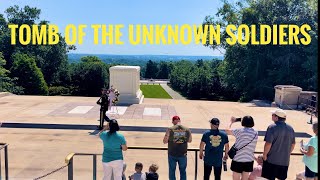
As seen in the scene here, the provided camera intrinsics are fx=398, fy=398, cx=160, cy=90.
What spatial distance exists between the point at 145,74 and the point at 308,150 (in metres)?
123

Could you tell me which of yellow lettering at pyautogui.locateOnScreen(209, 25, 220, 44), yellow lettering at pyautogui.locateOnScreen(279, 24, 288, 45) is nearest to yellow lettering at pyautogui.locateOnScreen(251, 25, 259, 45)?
yellow lettering at pyautogui.locateOnScreen(279, 24, 288, 45)

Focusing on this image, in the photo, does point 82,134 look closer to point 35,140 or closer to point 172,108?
point 35,140

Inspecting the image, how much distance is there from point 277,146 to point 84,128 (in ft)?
29.8

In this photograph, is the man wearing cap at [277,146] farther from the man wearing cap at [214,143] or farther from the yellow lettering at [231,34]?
the yellow lettering at [231,34]

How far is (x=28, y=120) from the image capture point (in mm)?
14789

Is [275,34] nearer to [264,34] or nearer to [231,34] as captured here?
[264,34]

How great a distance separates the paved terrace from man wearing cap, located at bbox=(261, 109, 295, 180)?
328 cm

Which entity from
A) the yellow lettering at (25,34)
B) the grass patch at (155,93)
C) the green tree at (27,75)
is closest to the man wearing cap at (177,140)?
the green tree at (27,75)

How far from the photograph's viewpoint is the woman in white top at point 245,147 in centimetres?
625

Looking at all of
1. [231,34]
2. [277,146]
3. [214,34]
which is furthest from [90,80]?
[277,146]

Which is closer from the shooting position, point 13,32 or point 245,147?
point 245,147

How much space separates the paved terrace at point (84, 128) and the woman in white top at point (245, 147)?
9.82 feet

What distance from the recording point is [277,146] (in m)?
6.15

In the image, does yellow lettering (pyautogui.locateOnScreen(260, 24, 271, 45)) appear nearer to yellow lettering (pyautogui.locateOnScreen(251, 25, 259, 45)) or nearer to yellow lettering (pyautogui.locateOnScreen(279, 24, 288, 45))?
yellow lettering (pyautogui.locateOnScreen(251, 25, 259, 45))
